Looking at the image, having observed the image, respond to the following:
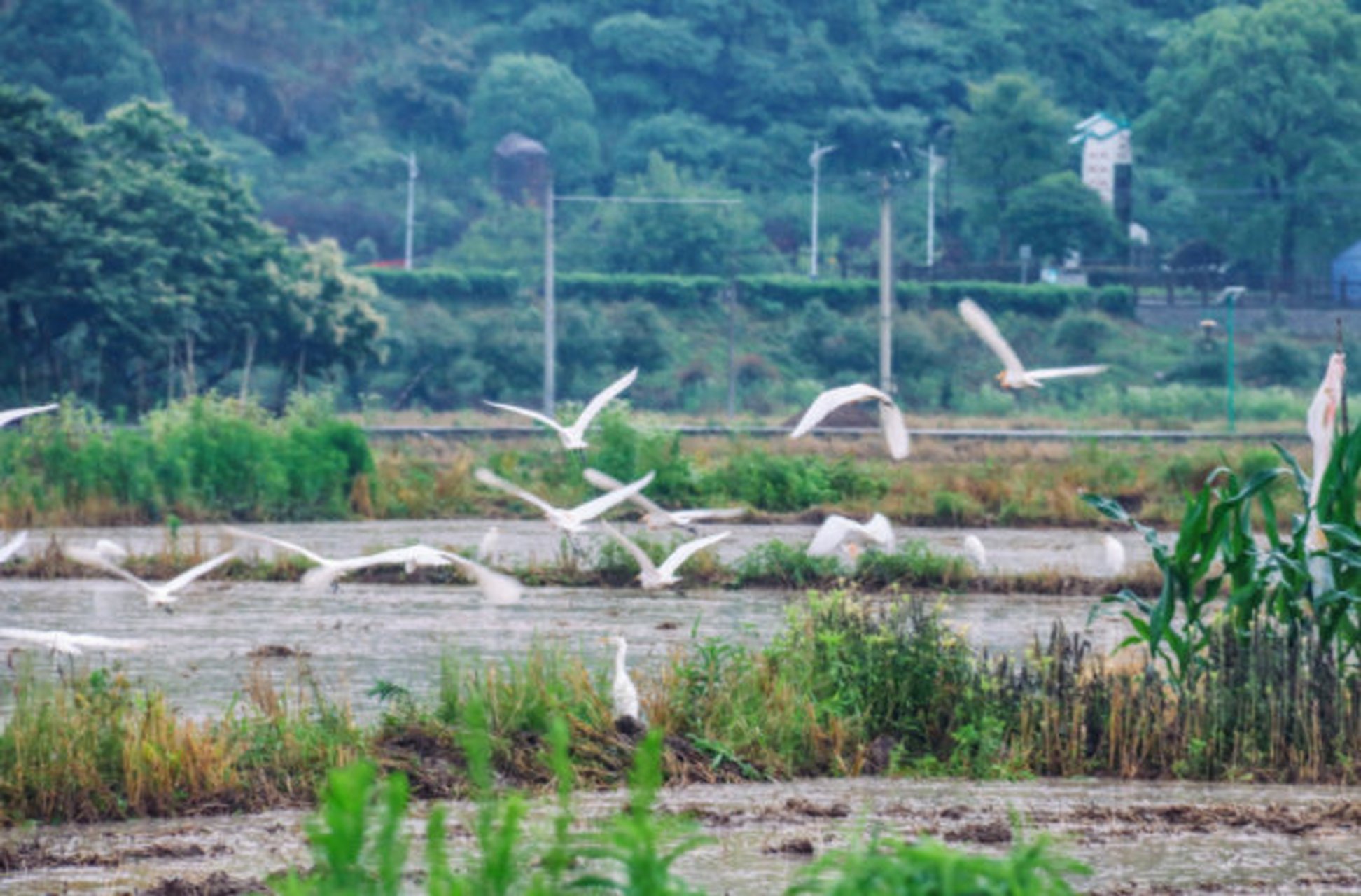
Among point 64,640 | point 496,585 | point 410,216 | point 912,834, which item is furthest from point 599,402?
point 410,216

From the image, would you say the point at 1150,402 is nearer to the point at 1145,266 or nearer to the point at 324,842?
the point at 1145,266

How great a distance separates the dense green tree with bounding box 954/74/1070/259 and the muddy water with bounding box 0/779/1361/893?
4920cm

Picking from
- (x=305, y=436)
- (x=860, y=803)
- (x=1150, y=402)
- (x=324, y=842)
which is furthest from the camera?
(x=1150, y=402)

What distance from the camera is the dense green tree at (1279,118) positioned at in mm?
54500

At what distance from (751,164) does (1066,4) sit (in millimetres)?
15948

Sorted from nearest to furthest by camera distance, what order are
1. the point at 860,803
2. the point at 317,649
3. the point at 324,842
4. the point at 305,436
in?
the point at 324,842, the point at 860,803, the point at 317,649, the point at 305,436

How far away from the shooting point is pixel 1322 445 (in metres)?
8.51

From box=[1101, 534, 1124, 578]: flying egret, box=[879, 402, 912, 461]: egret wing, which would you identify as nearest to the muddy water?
box=[879, 402, 912, 461]: egret wing

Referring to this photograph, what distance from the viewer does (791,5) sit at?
6981 centimetres

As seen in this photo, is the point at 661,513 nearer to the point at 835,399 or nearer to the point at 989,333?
the point at 835,399

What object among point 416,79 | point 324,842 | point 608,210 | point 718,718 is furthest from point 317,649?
point 416,79

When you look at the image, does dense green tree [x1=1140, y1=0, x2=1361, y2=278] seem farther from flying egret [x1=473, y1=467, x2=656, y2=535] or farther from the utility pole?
flying egret [x1=473, y1=467, x2=656, y2=535]

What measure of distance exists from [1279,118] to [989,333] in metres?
50.4

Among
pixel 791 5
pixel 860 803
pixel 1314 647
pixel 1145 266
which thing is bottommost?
pixel 860 803
